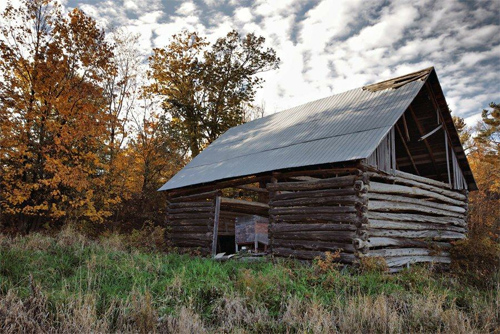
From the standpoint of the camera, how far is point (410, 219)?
1273 centimetres

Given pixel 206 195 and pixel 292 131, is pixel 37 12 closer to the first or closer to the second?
pixel 206 195

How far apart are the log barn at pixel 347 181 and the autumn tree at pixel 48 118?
16.0 feet

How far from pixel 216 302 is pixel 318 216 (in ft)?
18.1

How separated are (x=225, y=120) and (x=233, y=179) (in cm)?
1331

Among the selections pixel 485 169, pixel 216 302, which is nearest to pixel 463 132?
pixel 485 169

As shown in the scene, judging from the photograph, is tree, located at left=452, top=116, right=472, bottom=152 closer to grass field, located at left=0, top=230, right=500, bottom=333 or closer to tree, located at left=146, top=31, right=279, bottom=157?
tree, located at left=146, top=31, right=279, bottom=157

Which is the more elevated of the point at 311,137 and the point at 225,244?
the point at 311,137

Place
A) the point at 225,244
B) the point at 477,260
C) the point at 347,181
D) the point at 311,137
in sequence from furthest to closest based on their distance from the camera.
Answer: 1. the point at 225,244
2. the point at 311,137
3. the point at 477,260
4. the point at 347,181

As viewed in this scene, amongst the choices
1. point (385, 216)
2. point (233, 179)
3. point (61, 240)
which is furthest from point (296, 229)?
point (61, 240)

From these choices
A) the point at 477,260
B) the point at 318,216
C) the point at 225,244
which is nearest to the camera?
the point at 318,216

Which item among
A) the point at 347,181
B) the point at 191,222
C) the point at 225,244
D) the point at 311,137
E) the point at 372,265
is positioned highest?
the point at 311,137

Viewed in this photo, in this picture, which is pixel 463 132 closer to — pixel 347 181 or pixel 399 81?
pixel 399 81

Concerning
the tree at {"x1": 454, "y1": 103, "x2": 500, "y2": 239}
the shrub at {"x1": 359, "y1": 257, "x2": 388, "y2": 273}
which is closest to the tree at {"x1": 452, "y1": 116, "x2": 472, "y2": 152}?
the tree at {"x1": 454, "y1": 103, "x2": 500, "y2": 239}

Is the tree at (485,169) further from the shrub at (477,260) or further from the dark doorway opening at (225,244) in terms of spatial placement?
the dark doorway opening at (225,244)
